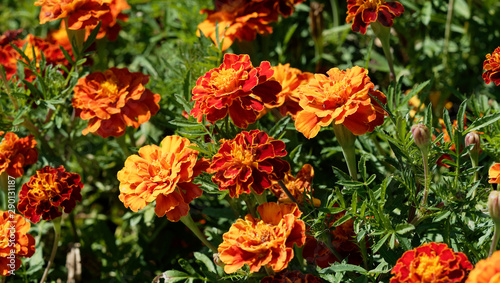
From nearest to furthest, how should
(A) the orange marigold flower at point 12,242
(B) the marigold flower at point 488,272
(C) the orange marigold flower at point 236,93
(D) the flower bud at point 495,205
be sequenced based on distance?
(B) the marigold flower at point 488,272, (D) the flower bud at point 495,205, (C) the orange marigold flower at point 236,93, (A) the orange marigold flower at point 12,242

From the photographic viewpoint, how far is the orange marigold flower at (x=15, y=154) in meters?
1.53

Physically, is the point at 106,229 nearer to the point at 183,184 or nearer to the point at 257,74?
the point at 183,184

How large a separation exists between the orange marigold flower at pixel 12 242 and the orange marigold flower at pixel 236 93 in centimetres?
53

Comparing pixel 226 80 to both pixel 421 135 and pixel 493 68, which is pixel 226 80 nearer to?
pixel 421 135

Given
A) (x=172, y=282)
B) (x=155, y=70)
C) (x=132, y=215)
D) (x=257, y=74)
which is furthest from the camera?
(x=155, y=70)

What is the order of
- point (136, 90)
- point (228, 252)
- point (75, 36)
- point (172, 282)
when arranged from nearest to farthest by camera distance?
point (228, 252) → point (172, 282) → point (136, 90) → point (75, 36)

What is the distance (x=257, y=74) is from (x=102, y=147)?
0.85m

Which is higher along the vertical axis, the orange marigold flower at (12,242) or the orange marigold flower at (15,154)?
the orange marigold flower at (15,154)

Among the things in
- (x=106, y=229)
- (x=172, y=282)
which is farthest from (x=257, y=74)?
(x=106, y=229)

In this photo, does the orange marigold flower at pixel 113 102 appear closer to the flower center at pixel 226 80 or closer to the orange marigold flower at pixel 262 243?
the flower center at pixel 226 80

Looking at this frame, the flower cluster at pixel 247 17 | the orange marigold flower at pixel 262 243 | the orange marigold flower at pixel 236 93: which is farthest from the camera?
the flower cluster at pixel 247 17

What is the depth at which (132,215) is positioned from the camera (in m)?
1.77

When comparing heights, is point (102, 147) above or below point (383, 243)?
below

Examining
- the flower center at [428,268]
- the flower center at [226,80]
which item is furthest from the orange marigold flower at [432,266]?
the flower center at [226,80]
